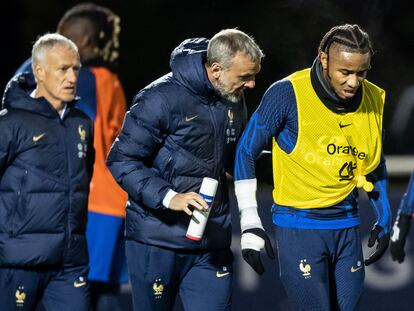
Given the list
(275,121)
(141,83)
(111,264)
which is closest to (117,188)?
(111,264)

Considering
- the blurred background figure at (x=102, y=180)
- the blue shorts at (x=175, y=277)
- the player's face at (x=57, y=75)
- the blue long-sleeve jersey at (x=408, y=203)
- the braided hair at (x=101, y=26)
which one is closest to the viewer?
the blue shorts at (x=175, y=277)

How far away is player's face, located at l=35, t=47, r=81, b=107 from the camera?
5.87 meters

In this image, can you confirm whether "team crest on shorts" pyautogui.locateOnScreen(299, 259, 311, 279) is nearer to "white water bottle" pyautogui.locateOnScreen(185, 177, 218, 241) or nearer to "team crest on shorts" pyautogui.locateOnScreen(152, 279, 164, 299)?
"white water bottle" pyautogui.locateOnScreen(185, 177, 218, 241)

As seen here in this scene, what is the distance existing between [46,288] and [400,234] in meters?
2.11

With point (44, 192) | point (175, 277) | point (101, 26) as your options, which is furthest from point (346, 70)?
point (101, 26)

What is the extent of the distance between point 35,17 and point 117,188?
1689mm

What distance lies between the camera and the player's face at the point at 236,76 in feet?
17.6

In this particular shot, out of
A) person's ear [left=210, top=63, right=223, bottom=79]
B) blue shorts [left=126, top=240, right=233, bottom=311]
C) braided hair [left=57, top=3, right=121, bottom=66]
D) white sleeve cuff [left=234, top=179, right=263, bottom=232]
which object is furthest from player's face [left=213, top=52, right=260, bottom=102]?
braided hair [left=57, top=3, right=121, bottom=66]

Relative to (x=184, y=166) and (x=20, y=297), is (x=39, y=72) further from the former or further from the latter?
(x=20, y=297)

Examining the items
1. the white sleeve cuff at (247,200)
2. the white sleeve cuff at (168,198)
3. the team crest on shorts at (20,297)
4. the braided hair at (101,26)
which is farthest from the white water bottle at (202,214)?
the braided hair at (101,26)

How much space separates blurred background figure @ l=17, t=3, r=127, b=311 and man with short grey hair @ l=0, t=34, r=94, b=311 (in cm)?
95

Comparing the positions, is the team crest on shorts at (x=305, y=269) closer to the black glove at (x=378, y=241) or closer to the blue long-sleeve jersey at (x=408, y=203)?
the black glove at (x=378, y=241)

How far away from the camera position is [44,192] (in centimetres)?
571

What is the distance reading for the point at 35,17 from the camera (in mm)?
7988
